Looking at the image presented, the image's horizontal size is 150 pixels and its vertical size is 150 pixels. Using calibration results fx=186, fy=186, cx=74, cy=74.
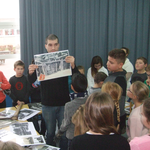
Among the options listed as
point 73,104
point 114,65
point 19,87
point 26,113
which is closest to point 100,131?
point 73,104

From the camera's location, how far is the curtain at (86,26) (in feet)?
13.5

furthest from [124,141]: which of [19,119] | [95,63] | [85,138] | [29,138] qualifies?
[95,63]

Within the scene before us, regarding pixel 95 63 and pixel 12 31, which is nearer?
pixel 95 63

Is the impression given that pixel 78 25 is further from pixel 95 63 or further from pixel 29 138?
pixel 29 138

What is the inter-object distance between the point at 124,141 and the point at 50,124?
1332 millimetres

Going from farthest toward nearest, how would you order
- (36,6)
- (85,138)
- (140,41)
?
(140,41), (36,6), (85,138)

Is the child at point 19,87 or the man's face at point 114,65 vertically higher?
the man's face at point 114,65

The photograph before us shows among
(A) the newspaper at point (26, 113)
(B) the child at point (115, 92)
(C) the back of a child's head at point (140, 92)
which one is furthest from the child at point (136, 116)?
(A) the newspaper at point (26, 113)

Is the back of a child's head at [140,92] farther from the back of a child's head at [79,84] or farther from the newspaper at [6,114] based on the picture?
the newspaper at [6,114]

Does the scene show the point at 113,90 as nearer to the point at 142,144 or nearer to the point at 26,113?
the point at 142,144

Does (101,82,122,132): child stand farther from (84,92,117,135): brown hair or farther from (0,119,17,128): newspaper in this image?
(0,119,17,128): newspaper

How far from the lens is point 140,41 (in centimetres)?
497

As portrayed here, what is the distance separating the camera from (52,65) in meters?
2.27

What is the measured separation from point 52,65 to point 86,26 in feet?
8.29
